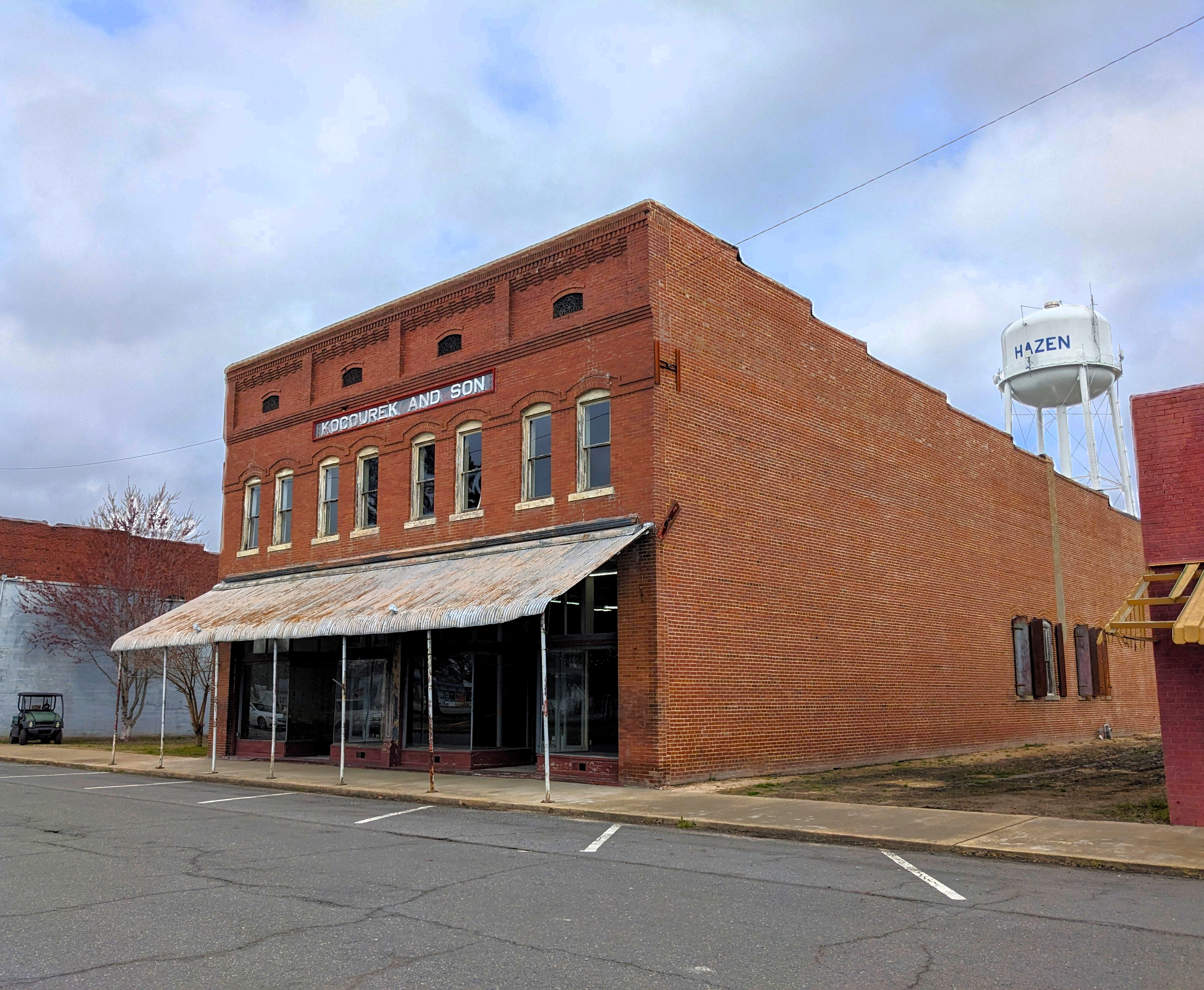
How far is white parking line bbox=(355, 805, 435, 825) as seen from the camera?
44.1 feet

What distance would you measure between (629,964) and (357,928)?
205cm

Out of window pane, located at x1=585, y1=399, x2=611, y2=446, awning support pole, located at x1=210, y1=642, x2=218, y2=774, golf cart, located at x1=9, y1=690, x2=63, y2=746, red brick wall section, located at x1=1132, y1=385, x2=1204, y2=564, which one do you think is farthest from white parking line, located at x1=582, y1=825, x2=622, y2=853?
golf cart, located at x1=9, y1=690, x2=63, y2=746

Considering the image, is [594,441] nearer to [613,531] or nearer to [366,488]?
[613,531]

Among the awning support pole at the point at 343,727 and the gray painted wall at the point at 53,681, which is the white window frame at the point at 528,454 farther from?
the gray painted wall at the point at 53,681

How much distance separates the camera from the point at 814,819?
1275 cm

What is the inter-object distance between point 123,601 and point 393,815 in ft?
88.8

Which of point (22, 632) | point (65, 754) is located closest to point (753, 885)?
point (65, 754)

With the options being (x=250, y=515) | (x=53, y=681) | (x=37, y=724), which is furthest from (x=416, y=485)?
(x=53, y=681)

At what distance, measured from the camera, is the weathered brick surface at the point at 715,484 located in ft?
57.9

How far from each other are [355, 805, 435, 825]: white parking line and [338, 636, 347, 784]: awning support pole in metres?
2.85

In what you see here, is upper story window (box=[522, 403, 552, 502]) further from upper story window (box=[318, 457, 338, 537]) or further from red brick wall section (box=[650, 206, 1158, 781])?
Result: upper story window (box=[318, 457, 338, 537])

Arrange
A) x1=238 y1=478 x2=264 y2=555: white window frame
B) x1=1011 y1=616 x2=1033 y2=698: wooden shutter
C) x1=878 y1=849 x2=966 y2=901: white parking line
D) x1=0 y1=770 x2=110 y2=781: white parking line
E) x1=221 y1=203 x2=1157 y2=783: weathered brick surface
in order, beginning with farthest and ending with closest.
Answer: x1=1011 y1=616 x2=1033 y2=698: wooden shutter → x1=238 y1=478 x2=264 y2=555: white window frame → x1=0 y1=770 x2=110 y2=781: white parking line → x1=221 y1=203 x2=1157 y2=783: weathered brick surface → x1=878 y1=849 x2=966 y2=901: white parking line

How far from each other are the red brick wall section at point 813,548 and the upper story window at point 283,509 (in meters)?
12.3

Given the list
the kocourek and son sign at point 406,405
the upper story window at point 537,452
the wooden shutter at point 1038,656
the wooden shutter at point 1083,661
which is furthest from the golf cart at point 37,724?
the wooden shutter at point 1083,661
